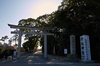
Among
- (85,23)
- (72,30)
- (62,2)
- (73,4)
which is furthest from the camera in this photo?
(72,30)

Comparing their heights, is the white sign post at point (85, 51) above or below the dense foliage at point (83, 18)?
below

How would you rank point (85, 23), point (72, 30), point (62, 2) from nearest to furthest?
1. point (85, 23)
2. point (62, 2)
3. point (72, 30)

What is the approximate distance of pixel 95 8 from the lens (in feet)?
49.1

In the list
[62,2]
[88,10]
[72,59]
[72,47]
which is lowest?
[72,59]

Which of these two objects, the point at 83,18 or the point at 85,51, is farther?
the point at 83,18

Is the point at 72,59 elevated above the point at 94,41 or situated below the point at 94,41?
below

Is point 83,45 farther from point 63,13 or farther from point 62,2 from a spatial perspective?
point 62,2

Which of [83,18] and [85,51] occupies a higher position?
[83,18]

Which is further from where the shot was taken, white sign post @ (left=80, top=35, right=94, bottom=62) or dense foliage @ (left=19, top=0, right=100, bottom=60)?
dense foliage @ (left=19, top=0, right=100, bottom=60)

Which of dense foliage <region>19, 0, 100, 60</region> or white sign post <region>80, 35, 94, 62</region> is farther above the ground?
dense foliage <region>19, 0, 100, 60</region>

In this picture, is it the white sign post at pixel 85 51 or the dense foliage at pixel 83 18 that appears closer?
the white sign post at pixel 85 51

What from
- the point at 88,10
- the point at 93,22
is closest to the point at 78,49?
the point at 93,22

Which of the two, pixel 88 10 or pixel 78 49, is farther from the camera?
pixel 78 49

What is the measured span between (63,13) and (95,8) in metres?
5.38
